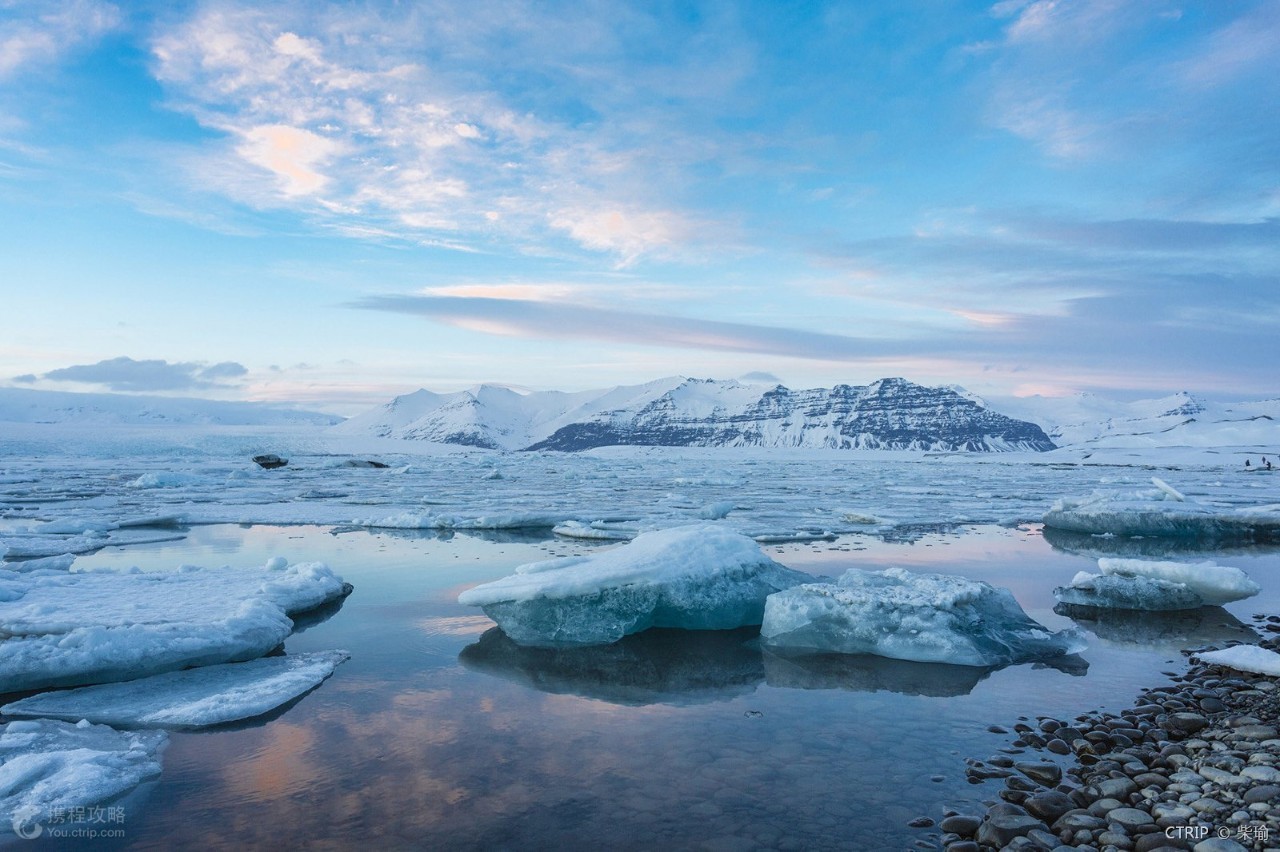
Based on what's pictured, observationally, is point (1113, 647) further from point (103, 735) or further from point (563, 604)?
point (103, 735)

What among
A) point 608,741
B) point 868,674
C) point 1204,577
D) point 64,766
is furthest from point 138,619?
point 1204,577

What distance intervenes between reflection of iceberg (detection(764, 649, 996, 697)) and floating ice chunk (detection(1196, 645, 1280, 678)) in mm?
1832

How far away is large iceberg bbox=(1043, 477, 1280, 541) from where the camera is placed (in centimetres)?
1484

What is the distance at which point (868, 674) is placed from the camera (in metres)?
6.39

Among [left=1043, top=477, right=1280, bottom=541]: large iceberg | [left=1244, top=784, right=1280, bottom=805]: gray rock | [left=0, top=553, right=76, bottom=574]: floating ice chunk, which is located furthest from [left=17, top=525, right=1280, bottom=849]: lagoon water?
[left=1043, top=477, right=1280, bottom=541]: large iceberg

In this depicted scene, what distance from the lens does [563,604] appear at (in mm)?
7266

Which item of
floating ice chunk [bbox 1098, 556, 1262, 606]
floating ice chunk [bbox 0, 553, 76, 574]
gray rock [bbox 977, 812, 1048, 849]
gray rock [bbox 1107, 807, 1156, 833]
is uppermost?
floating ice chunk [bbox 1098, 556, 1262, 606]

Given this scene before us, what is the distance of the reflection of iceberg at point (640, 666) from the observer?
588 cm

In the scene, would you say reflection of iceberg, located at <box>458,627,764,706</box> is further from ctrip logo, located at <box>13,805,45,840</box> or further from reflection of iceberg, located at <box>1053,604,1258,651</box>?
reflection of iceberg, located at <box>1053,604,1258,651</box>

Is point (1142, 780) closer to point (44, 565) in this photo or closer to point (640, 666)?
point (640, 666)

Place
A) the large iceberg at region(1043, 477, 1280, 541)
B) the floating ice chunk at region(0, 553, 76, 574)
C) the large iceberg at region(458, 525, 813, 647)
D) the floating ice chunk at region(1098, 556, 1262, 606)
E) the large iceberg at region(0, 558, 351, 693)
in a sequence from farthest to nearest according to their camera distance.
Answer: the large iceberg at region(1043, 477, 1280, 541) → the floating ice chunk at region(0, 553, 76, 574) → the floating ice chunk at region(1098, 556, 1262, 606) → the large iceberg at region(458, 525, 813, 647) → the large iceberg at region(0, 558, 351, 693)

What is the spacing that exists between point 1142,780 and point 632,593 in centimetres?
439

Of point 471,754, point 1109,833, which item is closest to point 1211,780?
point 1109,833

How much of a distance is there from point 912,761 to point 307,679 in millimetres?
4445
